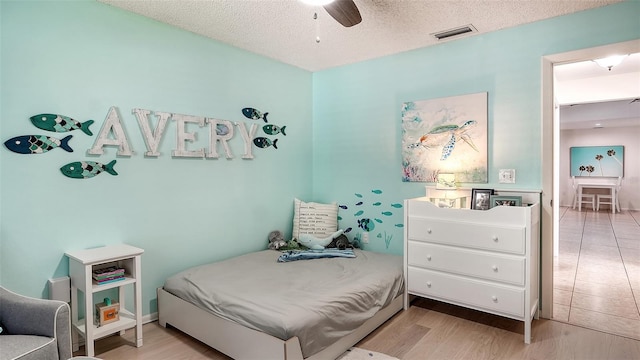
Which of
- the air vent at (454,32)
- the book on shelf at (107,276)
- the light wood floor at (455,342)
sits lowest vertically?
the light wood floor at (455,342)

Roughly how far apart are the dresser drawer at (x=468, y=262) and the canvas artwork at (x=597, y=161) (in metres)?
9.31

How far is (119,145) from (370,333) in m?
2.30

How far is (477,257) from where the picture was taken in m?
2.60

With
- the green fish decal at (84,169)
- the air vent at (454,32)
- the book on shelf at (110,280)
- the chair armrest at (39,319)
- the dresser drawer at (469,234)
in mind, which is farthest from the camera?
the air vent at (454,32)

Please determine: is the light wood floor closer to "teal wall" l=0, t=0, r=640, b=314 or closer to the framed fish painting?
"teal wall" l=0, t=0, r=640, b=314

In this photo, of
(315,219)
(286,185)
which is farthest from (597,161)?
(286,185)

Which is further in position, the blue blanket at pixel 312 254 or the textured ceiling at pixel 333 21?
the blue blanket at pixel 312 254

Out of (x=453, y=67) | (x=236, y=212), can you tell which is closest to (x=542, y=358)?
(x=453, y=67)

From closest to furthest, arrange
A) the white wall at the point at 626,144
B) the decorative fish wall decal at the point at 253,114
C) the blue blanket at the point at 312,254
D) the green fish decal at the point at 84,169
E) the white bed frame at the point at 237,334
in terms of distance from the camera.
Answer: the white bed frame at the point at 237,334 < the green fish decal at the point at 84,169 < the blue blanket at the point at 312,254 < the decorative fish wall decal at the point at 253,114 < the white wall at the point at 626,144

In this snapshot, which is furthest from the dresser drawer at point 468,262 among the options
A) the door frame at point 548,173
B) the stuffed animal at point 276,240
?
the stuffed animal at point 276,240

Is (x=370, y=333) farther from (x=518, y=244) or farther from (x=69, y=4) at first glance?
(x=69, y=4)

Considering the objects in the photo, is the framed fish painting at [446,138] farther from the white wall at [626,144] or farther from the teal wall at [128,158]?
the white wall at [626,144]

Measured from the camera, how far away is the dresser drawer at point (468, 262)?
2.46 meters

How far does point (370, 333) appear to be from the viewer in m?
2.57
